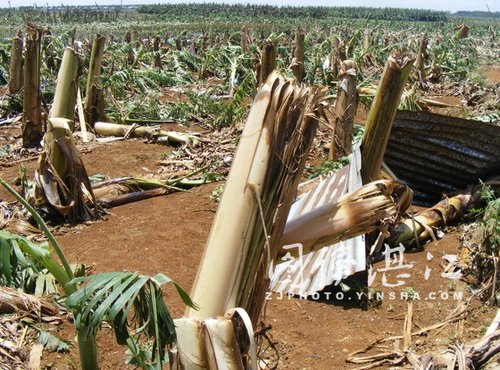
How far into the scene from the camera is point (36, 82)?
8.65 meters

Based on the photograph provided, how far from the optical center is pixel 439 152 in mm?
5883

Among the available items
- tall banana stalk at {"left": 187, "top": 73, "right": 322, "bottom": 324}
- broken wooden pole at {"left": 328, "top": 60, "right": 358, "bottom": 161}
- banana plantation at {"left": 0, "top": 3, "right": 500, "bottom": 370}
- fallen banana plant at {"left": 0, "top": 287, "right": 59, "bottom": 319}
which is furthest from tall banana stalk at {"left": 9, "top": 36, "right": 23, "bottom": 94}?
tall banana stalk at {"left": 187, "top": 73, "right": 322, "bottom": 324}

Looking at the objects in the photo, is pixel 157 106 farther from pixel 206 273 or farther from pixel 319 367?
pixel 206 273

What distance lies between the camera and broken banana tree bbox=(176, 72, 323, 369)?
2.11 meters

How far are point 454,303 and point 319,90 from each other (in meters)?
2.72

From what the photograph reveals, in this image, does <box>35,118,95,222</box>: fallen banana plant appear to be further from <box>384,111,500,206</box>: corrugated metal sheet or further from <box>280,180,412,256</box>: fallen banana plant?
<box>280,180,412,256</box>: fallen banana plant

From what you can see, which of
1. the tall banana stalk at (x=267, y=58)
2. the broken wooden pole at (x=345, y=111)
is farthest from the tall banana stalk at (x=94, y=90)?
the broken wooden pole at (x=345, y=111)

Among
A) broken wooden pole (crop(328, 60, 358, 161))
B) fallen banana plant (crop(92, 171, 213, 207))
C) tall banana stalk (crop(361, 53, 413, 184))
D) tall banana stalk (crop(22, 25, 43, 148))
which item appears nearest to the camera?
tall banana stalk (crop(361, 53, 413, 184))

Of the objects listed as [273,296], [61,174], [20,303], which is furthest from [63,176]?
[273,296]

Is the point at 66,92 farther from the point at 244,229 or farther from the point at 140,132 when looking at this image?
the point at 244,229

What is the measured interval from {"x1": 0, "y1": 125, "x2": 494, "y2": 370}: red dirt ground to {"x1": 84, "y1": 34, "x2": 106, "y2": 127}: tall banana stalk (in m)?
3.37

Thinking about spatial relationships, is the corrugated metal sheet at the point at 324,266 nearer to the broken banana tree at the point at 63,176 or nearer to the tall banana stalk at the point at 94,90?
the broken banana tree at the point at 63,176

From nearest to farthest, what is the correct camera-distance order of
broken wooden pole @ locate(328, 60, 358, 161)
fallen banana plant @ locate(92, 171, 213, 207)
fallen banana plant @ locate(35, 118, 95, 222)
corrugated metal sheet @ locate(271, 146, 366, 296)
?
Result: corrugated metal sheet @ locate(271, 146, 366, 296) < fallen banana plant @ locate(35, 118, 95, 222) < broken wooden pole @ locate(328, 60, 358, 161) < fallen banana plant @ locate(92, 171, 213, 207)

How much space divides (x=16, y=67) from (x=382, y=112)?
7856 millimetres
